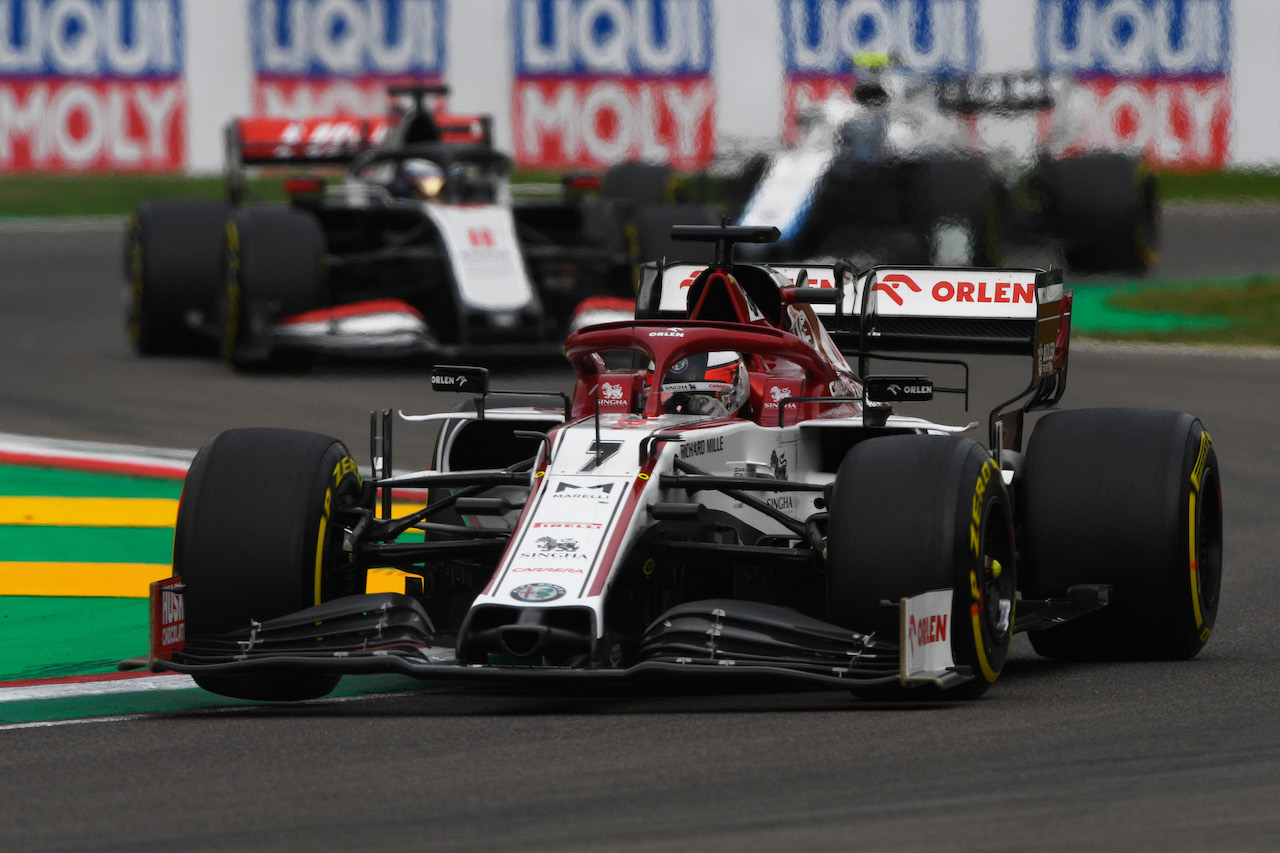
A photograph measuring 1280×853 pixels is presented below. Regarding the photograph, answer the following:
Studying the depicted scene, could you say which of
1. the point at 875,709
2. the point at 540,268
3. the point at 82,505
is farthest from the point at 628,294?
the point at 875,709

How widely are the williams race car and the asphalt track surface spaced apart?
11.5 metres

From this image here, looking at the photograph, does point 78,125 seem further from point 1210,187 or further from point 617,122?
point 1210,187

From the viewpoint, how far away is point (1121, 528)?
750cm

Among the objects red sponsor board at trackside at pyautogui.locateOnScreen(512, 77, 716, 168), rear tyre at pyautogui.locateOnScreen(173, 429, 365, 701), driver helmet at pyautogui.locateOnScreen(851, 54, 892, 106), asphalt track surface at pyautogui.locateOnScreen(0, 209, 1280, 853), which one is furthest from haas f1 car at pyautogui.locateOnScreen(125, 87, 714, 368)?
red sponsor board at trackside at pyautogui.locateOnScreen(512, 77, 716, 168)

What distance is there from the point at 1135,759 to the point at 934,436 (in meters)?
1.37

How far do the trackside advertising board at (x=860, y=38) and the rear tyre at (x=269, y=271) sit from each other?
14.6 meters

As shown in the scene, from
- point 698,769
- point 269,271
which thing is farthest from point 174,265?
point 698,769

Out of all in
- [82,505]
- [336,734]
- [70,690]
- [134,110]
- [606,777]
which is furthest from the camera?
[134,110]

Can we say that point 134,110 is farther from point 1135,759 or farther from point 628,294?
point 1135,759

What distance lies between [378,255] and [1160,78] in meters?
16.4

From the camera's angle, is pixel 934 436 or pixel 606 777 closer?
pixel 606 777

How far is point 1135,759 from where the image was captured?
18.7 feet

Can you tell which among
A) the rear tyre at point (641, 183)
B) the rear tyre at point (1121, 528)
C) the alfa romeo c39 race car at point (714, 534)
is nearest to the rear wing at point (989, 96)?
the rear tyre at point (641, 183)

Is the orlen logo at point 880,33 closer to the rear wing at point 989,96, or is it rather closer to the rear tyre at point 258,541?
the rear wing at point 989,96
